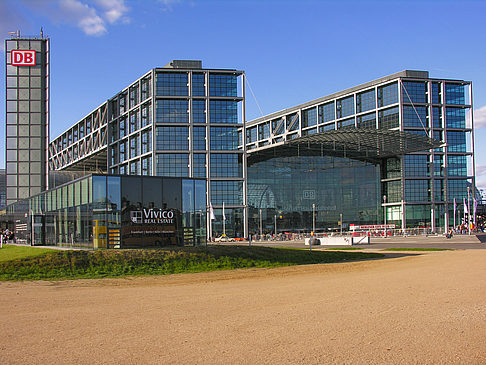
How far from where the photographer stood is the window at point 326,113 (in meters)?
119

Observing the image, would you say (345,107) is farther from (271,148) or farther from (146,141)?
(146,141)

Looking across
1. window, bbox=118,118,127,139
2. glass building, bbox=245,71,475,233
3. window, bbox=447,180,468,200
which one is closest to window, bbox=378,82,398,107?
glass building, bbox=245,71,475,233

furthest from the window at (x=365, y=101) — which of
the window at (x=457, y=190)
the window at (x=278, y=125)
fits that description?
the window at (x=457, y=190)

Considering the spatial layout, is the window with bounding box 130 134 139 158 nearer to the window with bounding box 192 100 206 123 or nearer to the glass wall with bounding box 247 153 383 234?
the window with bounding box 192 100 206 123

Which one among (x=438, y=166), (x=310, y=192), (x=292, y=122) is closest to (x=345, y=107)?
(x=292, y=122)

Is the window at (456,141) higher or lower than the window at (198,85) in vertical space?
lower

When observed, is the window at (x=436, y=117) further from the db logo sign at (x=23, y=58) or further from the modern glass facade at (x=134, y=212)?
the modern glass facade at (x=134, y=212)

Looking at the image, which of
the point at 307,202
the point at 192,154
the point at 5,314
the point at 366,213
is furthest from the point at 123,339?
the point at 366,213

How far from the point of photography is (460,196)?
106 meters

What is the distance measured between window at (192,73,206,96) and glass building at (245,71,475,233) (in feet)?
53.3

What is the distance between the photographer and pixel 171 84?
9244 centimetres

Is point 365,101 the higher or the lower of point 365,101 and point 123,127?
the higher

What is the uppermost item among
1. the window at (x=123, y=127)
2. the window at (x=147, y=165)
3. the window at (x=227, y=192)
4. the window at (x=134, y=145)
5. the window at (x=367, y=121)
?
the window at (x=367, y=121)

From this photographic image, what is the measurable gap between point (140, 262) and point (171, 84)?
229ft
